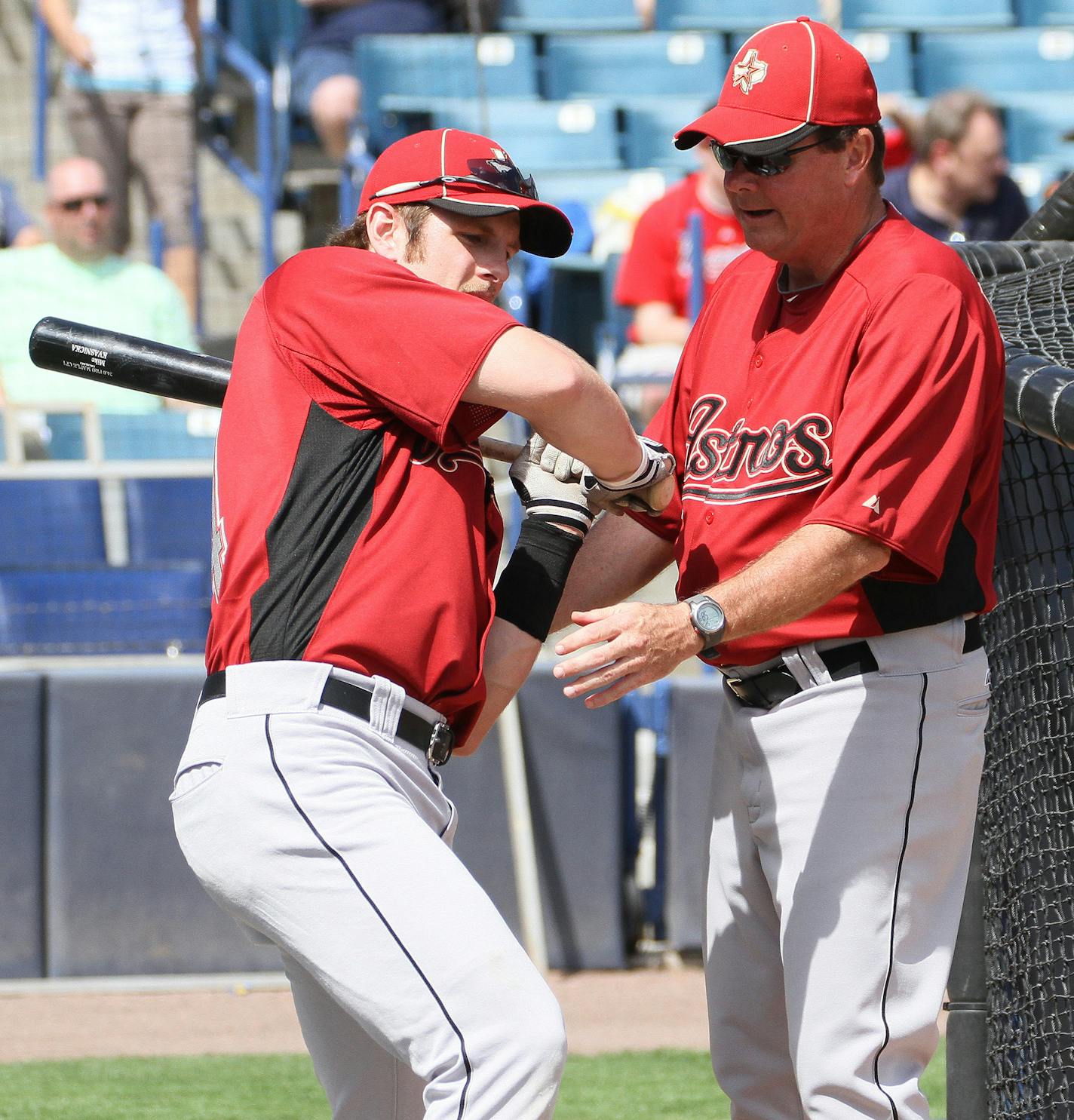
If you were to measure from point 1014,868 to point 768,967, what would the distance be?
21.0 inches

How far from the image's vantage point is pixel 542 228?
7.97 ft

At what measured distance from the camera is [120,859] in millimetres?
5305

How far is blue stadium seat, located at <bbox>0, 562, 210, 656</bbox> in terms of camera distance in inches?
216

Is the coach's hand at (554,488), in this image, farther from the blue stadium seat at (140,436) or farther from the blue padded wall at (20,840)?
the blue stadium seat at (140,436)

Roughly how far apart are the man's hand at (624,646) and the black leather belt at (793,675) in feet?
0.98

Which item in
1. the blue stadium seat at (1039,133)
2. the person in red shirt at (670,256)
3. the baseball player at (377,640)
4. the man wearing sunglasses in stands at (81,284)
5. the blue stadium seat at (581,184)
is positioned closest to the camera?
the baseball player at (377,640)

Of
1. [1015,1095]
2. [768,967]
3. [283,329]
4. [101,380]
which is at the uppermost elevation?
[283,329]

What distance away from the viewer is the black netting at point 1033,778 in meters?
2.68

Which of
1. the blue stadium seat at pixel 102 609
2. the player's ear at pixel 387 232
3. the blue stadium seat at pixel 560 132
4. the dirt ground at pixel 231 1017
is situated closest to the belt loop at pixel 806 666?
the player's ear at pixel 387 232

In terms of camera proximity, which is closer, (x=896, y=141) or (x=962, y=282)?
(x=962, y=282)

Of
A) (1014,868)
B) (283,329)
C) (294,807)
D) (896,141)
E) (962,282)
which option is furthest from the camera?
(896,141)

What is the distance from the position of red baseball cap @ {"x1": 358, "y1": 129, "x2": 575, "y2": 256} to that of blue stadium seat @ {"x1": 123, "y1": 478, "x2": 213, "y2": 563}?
3.47 metres

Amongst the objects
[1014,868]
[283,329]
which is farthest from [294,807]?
[1014,868]

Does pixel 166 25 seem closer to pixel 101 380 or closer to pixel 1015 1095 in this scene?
pixel 101 380
